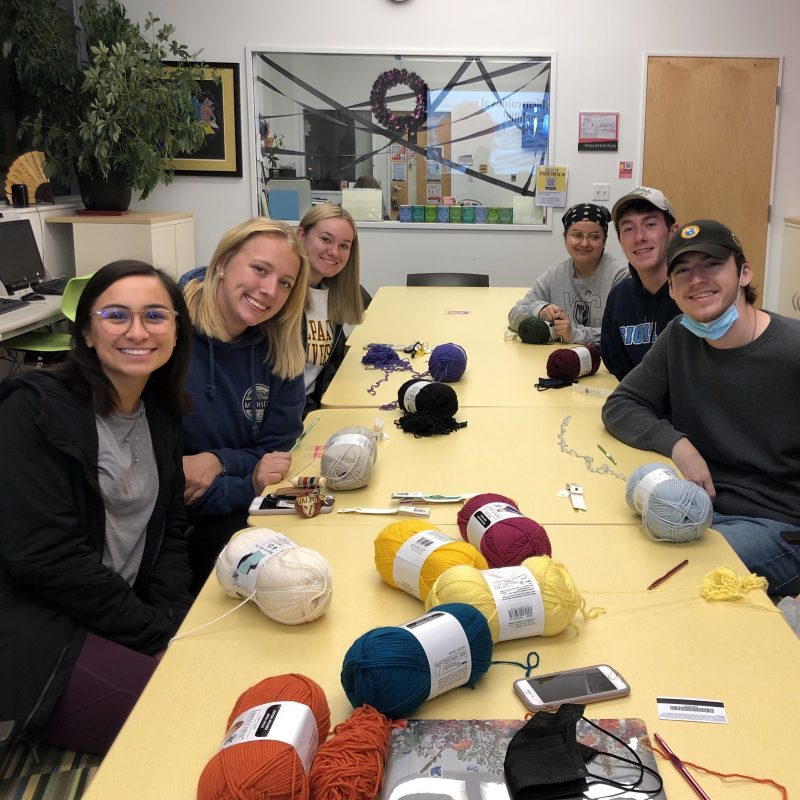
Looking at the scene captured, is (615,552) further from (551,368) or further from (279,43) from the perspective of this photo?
(279,43)

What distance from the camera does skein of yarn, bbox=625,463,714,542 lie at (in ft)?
4.94

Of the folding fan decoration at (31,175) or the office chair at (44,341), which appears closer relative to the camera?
the office chair at (44,341)

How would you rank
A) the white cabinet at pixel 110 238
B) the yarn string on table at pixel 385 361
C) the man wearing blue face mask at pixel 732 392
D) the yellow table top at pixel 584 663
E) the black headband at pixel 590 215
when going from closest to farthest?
1. the yellow table top at pixel 584 663
2. the man wearing blue face mask at pixel 732 392
3. the yarn string on table at pixel 385 361
4. the black headband at pixel 590 215
5. the white cabinet at pixel 110 238

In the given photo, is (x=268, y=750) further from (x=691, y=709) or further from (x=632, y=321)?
(x=632, y=321)

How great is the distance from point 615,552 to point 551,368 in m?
1.29

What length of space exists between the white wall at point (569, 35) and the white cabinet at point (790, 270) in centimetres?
14

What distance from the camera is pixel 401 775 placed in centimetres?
94

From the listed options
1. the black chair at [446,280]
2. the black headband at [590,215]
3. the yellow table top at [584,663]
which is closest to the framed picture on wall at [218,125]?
the black chair at [446,280]

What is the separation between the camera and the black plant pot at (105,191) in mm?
4922

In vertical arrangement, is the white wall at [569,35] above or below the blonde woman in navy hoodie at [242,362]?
above

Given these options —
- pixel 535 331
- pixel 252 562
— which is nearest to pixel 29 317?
pixel 535 331

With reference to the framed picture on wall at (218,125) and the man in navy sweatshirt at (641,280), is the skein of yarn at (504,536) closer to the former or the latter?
the man in navy sweatshirt at (641,280)

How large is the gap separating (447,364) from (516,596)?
156cm

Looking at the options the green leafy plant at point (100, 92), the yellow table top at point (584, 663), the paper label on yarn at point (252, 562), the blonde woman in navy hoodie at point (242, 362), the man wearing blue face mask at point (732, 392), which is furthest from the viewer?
the green leafy plant at point (100, 92)
